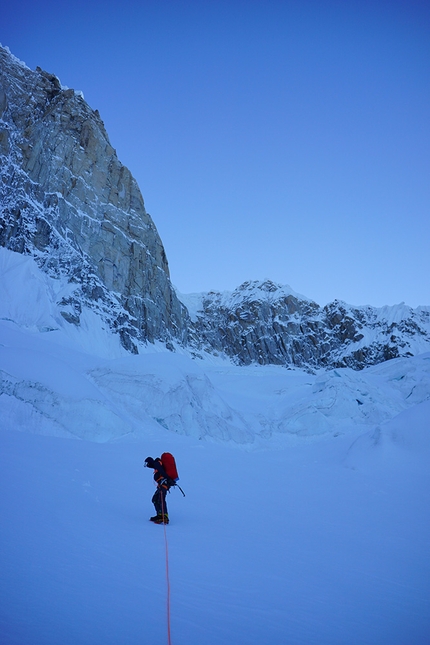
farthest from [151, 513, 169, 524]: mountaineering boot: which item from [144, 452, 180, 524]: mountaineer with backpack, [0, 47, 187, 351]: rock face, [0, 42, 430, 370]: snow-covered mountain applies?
[0, 47, 187, 351]: rock face

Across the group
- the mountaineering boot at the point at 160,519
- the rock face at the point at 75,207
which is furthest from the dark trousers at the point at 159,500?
the rock face at the point at 75,207

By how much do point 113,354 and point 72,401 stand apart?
5313 centimetres

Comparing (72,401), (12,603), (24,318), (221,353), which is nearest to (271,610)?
(12,603)

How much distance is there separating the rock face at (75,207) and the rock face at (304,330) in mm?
38838

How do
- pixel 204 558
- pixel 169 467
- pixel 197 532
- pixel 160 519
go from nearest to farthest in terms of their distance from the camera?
pixel 204 558
pixel 197 532
pixel 160 519
pixel 169 467

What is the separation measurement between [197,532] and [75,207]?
8223 cm

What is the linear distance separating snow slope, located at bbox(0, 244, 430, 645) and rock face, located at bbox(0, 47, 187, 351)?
5267 cm

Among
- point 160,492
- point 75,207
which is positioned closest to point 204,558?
point 160,492

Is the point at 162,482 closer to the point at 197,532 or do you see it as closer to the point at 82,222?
the point at 197,532

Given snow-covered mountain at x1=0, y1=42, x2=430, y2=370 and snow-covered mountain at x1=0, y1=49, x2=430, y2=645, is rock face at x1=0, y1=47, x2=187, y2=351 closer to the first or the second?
snow-covered mountain at x1=0, y1=42, x2=430, y2=370

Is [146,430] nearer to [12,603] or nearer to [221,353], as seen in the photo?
[12,603]

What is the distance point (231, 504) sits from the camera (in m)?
7.89

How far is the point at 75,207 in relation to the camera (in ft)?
258

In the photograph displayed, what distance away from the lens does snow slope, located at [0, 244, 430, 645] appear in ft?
10.6
